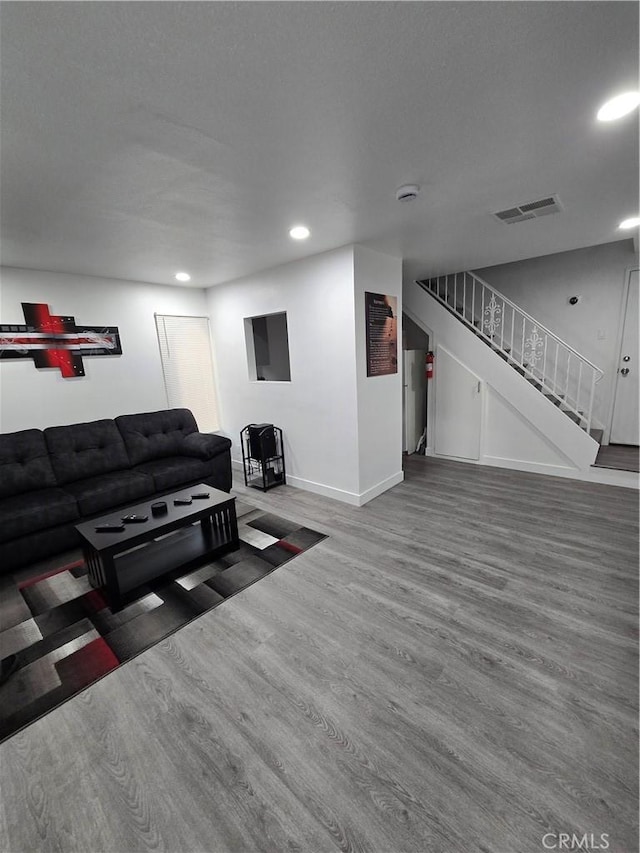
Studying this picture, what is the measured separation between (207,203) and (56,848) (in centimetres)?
302

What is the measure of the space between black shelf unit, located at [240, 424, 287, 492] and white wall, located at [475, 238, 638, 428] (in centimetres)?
399

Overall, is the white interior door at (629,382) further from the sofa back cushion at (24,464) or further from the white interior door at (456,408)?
the sofa back cushion at (24,464)

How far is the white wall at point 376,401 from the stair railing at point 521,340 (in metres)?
1.56

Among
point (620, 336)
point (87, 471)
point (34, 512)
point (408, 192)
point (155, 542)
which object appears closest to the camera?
point (408, 192)

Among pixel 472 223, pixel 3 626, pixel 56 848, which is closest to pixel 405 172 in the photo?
pixel 472 223

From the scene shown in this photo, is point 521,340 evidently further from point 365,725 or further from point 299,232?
point 365,725

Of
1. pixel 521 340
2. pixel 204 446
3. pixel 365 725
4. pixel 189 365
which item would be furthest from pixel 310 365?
pixel 521 340

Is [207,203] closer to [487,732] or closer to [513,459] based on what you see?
[487,732]

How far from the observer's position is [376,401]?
3.70 m

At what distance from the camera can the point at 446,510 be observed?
11.3 ft

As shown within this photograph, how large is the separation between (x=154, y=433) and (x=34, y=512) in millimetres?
1485

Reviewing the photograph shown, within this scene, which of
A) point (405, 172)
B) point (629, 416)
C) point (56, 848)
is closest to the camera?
point (56, 848)

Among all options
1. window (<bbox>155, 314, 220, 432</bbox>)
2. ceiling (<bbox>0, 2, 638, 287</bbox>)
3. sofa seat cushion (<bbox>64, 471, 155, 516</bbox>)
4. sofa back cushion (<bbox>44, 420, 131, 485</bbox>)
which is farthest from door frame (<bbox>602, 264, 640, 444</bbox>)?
sofa back cushion (<bbox>44, 420, 131, 485</bbox>)

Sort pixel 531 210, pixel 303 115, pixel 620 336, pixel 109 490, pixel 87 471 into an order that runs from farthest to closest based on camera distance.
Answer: pixel 620 336, pixel 87 471, pixel 109 490, pixel 531 210, pixel 303 115
